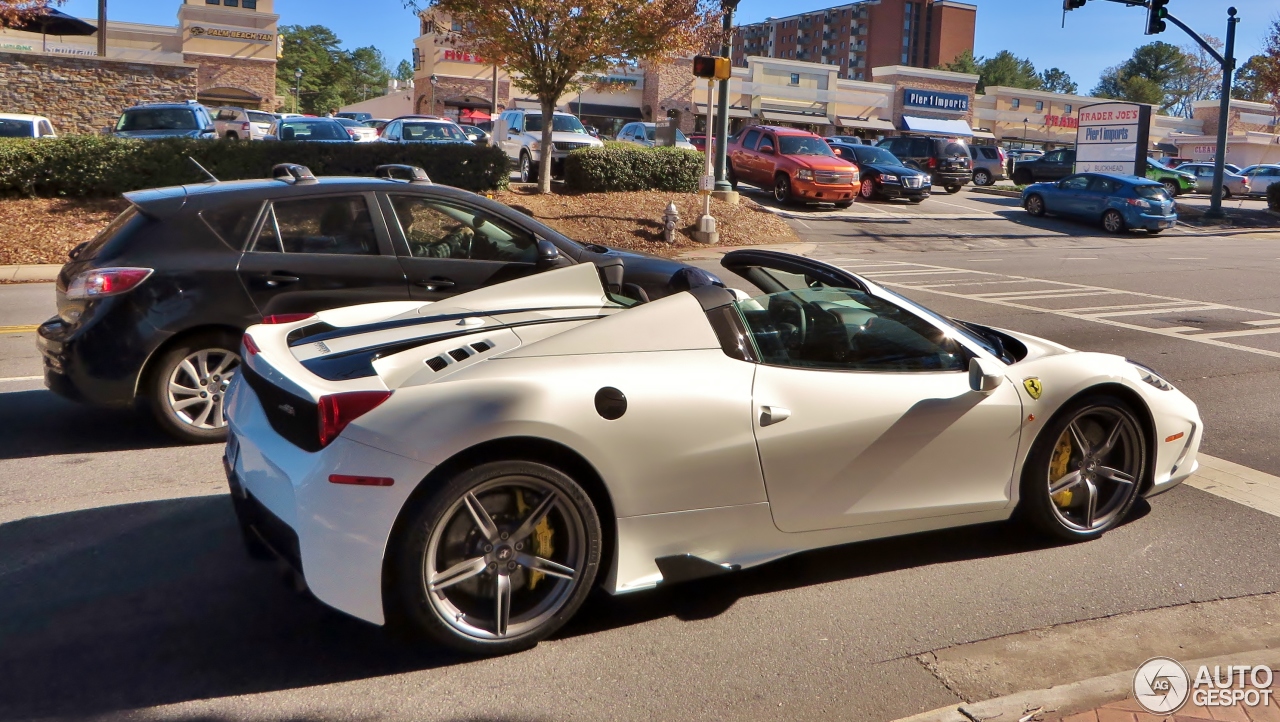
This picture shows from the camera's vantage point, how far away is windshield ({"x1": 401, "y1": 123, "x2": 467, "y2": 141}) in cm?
2492

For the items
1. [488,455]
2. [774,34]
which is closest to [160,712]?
[488,455]

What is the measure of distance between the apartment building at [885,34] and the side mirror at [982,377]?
11707cm

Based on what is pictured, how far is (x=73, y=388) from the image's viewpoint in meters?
6.14

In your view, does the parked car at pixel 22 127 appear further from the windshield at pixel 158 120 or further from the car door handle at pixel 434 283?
the car door handle at pixel 434 283

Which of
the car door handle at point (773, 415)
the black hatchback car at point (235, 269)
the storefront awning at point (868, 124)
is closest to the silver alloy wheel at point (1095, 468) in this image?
the car door handle at point (773, 415)

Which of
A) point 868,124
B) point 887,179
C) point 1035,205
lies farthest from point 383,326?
point 868,124

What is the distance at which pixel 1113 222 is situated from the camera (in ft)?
92.2

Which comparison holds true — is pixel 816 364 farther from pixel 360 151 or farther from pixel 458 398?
pixel 360 151

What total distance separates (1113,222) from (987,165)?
1615 cm

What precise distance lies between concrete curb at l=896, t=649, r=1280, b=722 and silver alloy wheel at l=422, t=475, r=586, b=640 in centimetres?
129

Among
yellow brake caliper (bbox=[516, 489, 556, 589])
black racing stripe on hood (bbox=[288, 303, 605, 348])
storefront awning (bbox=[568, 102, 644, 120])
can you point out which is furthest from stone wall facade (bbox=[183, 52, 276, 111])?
yellow brake caliper (bbox=[516, 489, 556, 589])

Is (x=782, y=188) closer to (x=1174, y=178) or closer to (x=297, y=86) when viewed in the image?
(x=1174, y=178)

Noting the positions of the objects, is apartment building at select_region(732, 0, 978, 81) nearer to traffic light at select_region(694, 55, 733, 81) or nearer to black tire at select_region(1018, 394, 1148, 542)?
traffic light at select_region(694, 55, 733, 81)

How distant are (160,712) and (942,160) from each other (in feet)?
122
